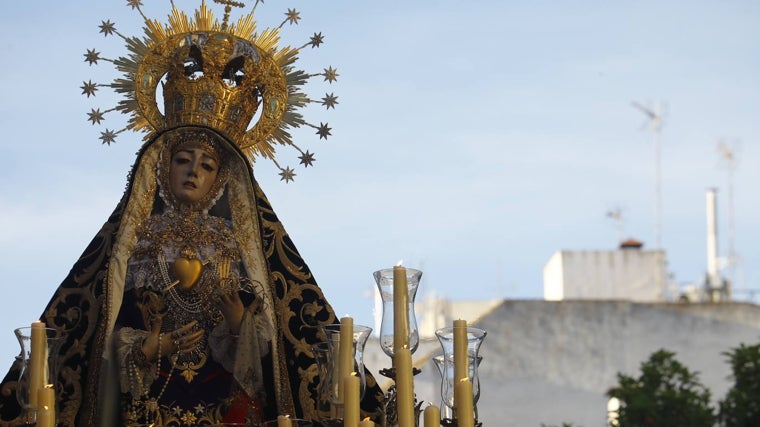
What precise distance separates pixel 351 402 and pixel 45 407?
100 cm

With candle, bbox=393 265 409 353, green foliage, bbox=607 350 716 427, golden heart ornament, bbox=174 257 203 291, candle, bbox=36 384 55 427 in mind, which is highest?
golden heart ornament, bbox=174 257 203 291

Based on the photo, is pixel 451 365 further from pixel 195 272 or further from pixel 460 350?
pixel 195 272

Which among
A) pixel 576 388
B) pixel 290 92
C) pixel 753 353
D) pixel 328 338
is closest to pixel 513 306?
pixel 576 388

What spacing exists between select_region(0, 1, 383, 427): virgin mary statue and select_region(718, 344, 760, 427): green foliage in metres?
8.20

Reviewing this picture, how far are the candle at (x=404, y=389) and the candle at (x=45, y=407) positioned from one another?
1101 mm

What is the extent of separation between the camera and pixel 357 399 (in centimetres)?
590

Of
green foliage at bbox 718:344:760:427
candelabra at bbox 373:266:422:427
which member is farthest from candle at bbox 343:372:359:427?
green foliage at bbox 718:344:760:427

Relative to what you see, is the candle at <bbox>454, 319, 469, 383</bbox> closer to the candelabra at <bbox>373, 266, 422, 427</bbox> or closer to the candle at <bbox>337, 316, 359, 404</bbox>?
the candelabra at <bbox>373, 266, 422, 427</bbox>

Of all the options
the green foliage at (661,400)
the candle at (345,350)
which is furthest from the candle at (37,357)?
the green foliage at (661,400)

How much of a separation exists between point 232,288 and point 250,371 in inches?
15.2

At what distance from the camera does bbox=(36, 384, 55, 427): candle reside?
5.95 meters

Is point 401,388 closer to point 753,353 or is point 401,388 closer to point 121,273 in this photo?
point 121,273

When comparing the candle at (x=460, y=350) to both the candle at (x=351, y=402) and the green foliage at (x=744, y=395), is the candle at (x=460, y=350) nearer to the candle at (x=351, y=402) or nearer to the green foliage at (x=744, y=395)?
the candle at (x=351, y=402)

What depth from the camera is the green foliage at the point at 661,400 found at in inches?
635
